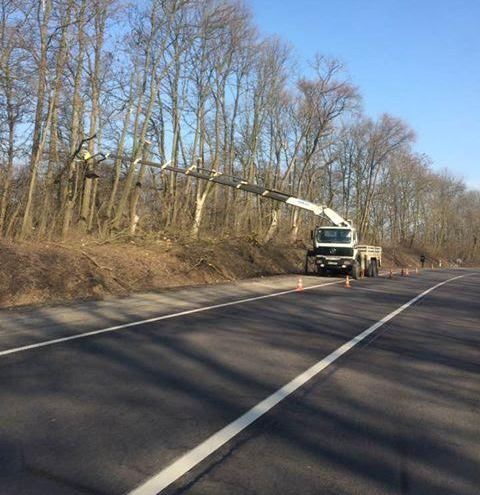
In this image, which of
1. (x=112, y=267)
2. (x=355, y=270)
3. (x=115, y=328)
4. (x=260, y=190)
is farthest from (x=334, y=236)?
(x=115, y=328)

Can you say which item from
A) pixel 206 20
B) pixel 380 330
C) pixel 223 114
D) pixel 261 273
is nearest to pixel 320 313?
pixel 380 330

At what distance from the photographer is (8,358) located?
788 cm

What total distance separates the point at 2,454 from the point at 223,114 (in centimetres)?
3980

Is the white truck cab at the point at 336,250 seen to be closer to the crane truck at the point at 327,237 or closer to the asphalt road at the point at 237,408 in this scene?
the crane truck at the point at 327,237

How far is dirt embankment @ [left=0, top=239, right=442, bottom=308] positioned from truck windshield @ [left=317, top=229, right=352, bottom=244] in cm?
411

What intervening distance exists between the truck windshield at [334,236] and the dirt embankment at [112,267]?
4.11 m

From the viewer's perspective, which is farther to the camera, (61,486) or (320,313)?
(320,313)

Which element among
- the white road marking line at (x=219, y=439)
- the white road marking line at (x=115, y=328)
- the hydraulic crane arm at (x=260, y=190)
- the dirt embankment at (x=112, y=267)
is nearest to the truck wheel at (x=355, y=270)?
the hydraulic crane arm at (x=260, y=190)

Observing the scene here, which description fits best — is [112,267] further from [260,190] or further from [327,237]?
[327,237]

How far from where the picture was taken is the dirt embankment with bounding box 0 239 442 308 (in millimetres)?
16219

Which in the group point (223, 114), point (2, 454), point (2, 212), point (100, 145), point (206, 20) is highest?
point (206, 20)

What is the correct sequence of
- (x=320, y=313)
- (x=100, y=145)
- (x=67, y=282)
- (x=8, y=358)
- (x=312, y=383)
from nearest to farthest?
1. (x=312, y=383)
2. (x=8, y=358)
3. (x=320, y=313)
4. (x=67, y=282)
5. (x=100, y=145)

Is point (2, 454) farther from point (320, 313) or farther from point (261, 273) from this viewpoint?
point (261, 273)

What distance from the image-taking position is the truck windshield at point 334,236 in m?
29.6
